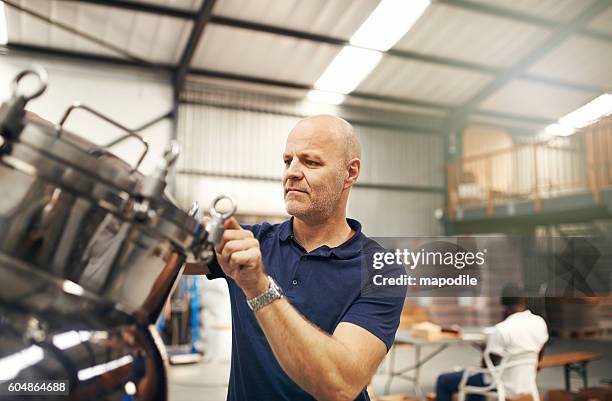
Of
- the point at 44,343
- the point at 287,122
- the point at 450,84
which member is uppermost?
the point at 450,84

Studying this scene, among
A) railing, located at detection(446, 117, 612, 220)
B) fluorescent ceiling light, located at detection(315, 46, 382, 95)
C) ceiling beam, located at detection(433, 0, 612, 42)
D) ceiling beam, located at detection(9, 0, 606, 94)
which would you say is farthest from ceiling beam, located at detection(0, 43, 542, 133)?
ceiling beam, located at detection(433, 0, 612, 42)

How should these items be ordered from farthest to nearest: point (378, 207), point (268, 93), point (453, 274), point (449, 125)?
point (449, 125) → point (378, 207) → point (268, 93) → point (453, 274)

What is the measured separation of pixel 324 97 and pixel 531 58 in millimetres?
2804

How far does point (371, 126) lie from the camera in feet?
25.5

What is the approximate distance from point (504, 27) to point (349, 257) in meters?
6.20

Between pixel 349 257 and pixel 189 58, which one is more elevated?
pixel 189 58

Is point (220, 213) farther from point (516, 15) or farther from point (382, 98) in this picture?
point (382, 98)

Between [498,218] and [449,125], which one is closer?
[498,218]

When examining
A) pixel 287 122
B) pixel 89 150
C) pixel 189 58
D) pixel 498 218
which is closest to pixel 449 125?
pixel 498 218

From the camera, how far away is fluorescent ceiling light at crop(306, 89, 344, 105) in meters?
7.16

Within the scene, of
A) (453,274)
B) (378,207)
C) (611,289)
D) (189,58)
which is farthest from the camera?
(378,207)

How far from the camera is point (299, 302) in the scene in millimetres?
981

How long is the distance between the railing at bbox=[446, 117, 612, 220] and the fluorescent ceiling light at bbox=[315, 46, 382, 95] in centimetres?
230

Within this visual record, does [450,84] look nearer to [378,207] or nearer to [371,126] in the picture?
[371,126]
